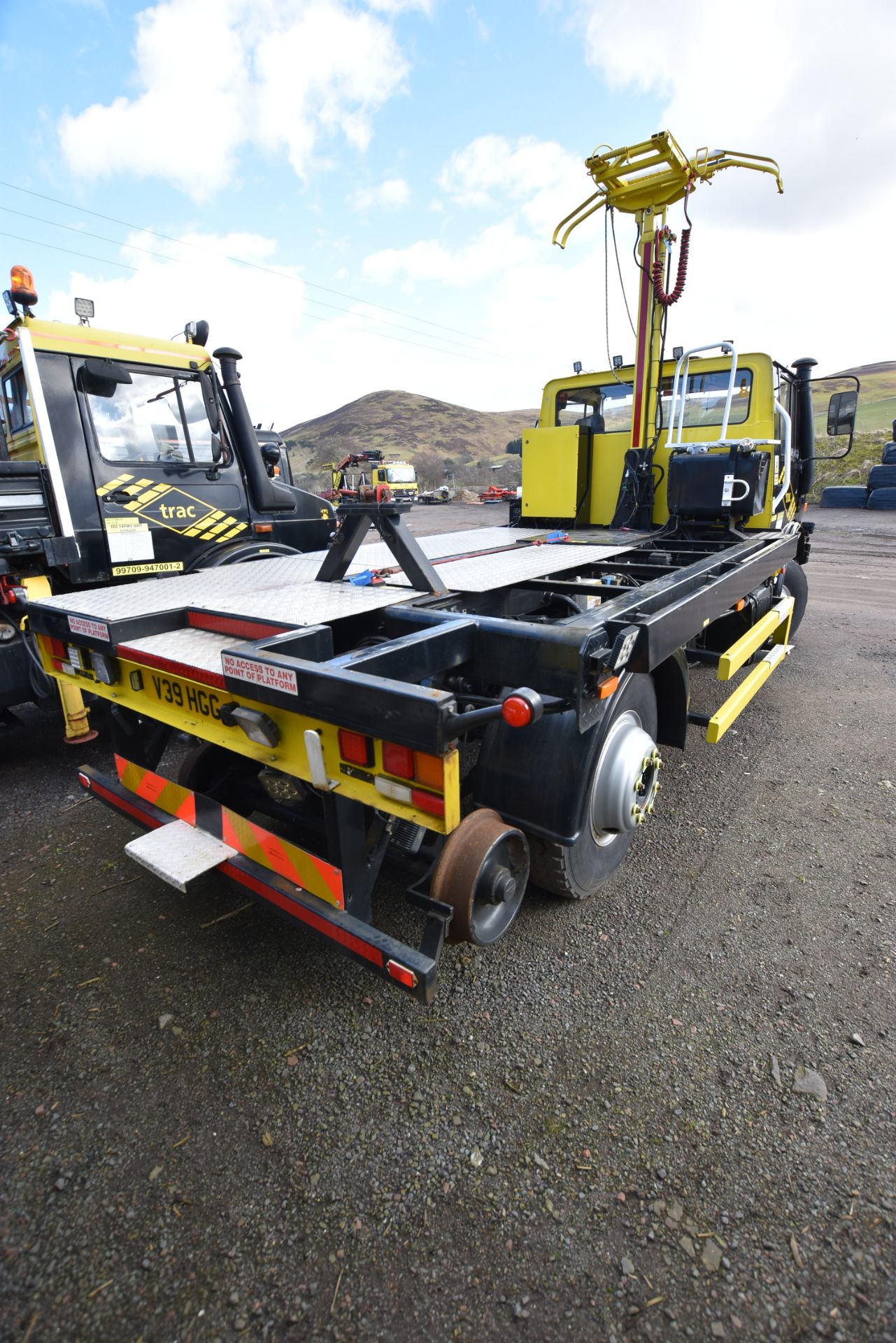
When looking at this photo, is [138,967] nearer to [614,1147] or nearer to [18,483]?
[614,1147]

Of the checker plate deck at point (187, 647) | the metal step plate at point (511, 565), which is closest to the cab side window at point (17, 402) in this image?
the checker plate deck at point (187, 647)

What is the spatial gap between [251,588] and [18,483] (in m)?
2.03

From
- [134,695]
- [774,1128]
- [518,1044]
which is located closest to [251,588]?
[134,695]

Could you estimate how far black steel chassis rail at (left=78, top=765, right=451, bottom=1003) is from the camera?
5.89ft

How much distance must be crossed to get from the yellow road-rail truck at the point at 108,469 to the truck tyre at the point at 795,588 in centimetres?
498

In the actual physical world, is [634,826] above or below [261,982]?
above

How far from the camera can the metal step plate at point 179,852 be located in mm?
2107

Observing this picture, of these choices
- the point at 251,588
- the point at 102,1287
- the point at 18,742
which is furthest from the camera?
the point at 18,742

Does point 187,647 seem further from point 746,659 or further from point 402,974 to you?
point 746,659

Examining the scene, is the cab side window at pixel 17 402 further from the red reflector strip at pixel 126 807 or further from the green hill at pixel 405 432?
the green hill at pixel 405 432

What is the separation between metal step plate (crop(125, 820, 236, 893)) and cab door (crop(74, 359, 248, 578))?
9.10 ft

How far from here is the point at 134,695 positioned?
8.30ft

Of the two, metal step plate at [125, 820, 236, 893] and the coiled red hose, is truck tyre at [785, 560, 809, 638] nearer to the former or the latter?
the coiled red hose

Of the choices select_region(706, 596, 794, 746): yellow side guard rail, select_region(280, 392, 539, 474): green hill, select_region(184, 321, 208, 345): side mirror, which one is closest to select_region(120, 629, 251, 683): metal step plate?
select_region(706, 596, 794, 746): yellow side guard rail
